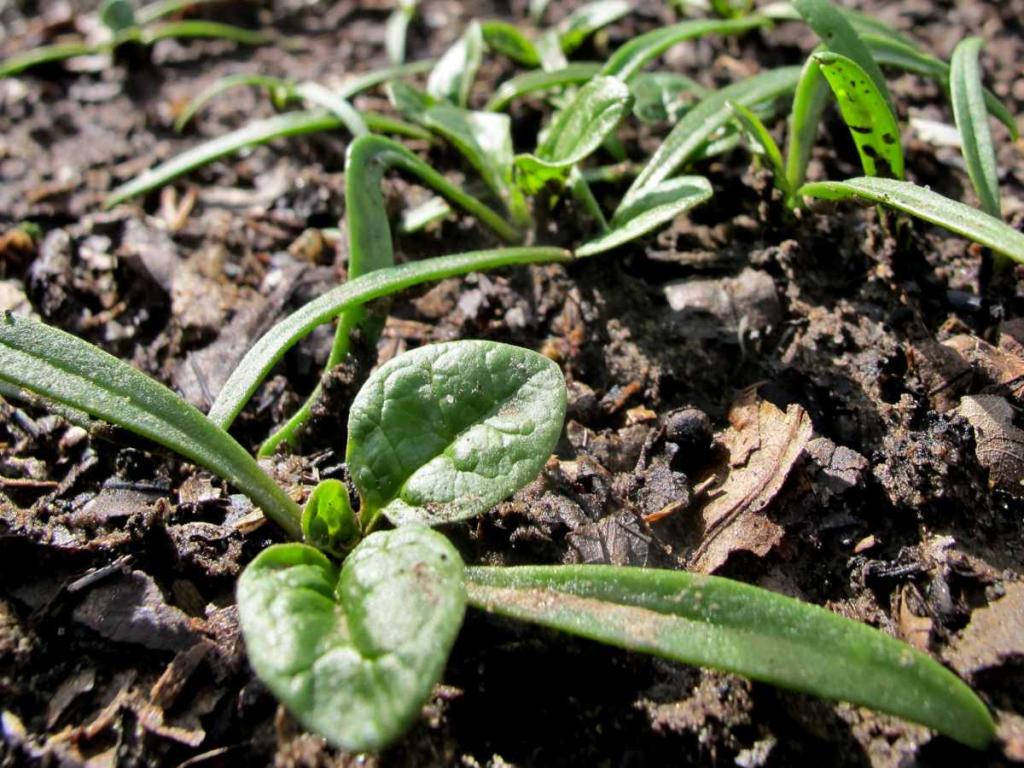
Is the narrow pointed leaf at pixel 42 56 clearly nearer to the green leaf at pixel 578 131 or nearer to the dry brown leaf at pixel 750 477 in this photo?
the green leaf at pixel 578 131

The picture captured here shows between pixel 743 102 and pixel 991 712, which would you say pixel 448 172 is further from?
pixel 991 712

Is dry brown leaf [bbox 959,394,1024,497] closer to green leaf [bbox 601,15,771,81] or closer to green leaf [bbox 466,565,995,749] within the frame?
green leaf [bbox 466,565,995,749]

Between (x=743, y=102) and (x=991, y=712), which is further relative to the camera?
(x=743, y=102)

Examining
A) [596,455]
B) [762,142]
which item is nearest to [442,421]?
[596,455]

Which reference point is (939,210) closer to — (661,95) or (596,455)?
(596,455)

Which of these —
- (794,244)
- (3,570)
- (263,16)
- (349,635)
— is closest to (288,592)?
(349,635)

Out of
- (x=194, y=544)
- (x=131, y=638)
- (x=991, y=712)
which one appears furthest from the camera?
(x=194, y=544)
